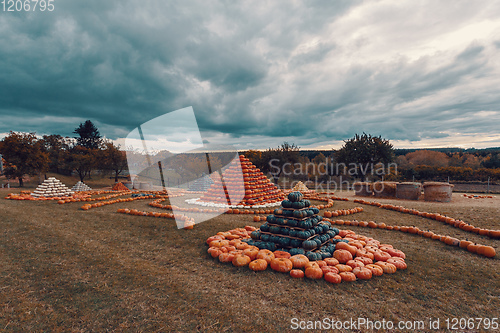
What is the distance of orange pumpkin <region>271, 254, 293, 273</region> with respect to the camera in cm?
560

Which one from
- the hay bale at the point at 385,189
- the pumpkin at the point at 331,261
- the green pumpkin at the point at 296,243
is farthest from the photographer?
the hay bale at the point at 385,189

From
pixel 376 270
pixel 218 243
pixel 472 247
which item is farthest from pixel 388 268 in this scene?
pixel 218 243

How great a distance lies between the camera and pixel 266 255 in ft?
20.3

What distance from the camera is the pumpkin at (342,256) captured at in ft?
19.9

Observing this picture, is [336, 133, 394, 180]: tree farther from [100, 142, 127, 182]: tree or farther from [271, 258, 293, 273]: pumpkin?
[100, 142, 127, 182]: tree

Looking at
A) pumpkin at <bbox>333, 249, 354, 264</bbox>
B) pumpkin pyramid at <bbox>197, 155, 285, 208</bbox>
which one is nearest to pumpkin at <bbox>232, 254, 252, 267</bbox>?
pumpkin at <bbox>333, 249, 354, 264</bbox>

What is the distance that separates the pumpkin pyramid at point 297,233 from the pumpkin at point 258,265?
951mm

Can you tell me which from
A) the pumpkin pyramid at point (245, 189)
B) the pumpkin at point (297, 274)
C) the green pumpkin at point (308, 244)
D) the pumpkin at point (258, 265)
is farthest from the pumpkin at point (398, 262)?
the pumpkin pyramid at point (245, 189)

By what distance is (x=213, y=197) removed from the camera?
54.2 ft

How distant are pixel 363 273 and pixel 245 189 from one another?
1124cm

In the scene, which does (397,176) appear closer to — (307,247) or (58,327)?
(307,247)

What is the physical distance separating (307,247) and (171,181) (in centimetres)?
4512

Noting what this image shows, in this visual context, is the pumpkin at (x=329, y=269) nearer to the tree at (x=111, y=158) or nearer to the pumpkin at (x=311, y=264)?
the pumpkin at (x=311, y=264)

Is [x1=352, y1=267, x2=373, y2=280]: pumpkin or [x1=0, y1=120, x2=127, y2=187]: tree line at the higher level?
[x1=0, y1=120, x2=127, y2=187]: tree line
